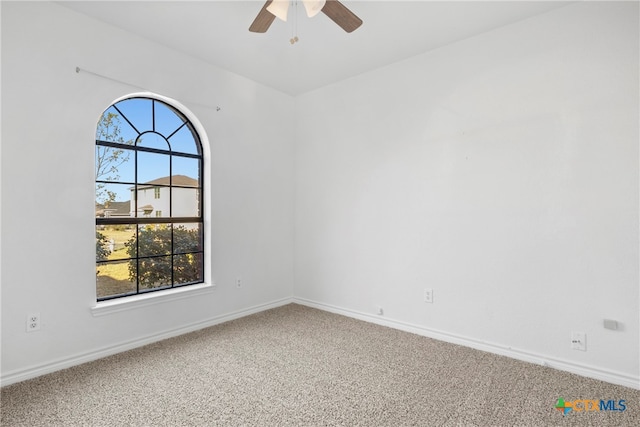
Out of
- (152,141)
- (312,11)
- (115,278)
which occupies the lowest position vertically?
(115,278)

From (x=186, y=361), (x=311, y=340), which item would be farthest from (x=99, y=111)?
(x=311, y=340)

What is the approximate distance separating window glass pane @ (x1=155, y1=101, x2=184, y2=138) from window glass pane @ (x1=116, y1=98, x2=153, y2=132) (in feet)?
0.22

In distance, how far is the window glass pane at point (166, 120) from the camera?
119 inches

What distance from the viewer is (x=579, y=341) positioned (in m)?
2.31

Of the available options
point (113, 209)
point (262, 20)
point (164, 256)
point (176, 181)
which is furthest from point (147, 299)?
point (262, 20)

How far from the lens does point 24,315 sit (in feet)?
7.25

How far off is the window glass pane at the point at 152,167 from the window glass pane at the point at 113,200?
16cm

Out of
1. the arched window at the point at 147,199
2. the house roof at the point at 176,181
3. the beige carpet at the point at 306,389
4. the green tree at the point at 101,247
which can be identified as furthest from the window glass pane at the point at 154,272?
the house roof at the point at 176,181

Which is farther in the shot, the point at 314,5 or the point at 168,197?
the point at 168,197

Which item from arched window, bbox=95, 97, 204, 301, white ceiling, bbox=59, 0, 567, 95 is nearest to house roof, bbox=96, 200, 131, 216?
arched window, bbox=95, 97, 204, 301

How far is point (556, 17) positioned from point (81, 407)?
3919mm

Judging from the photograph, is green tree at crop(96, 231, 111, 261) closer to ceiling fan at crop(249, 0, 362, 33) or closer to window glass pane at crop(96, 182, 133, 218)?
window glass pane at crop(96, 182, 133, 218)

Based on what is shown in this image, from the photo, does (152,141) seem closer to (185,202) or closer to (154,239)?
(185,202)

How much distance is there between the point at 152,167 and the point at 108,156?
1.16ft
